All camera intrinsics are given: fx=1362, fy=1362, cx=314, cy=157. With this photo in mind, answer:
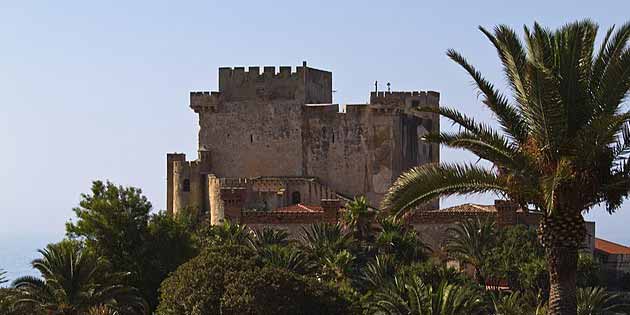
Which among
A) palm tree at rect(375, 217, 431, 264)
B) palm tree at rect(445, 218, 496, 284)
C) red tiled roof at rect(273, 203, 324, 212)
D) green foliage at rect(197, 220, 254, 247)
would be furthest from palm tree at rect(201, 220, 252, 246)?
palm tree at rect(445, 218, 496, 284)

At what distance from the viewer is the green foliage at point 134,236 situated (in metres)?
47.6

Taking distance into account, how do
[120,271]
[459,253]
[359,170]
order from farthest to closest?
1. [359,170]
2. [459,253]
3. [120,271]

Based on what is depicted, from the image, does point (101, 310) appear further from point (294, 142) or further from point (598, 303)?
point (294, 142)

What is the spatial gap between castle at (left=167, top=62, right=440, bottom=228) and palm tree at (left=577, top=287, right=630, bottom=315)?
21070 mm

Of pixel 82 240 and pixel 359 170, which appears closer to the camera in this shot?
pixel 82 240

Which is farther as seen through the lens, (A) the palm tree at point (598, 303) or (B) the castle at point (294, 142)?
(B) the castle at point (294, 142)

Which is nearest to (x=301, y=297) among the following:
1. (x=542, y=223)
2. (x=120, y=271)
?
(x=120, y=271)

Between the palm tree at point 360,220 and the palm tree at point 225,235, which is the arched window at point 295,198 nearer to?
the palm tree at point 360,220

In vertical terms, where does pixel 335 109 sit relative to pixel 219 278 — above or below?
above

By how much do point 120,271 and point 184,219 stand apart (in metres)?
15.2

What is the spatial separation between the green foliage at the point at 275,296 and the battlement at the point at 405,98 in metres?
33.2

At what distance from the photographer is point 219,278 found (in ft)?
120

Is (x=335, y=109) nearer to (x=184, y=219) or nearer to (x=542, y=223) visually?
(x=184, y=219)

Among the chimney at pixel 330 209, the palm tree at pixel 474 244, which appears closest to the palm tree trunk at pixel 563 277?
the palm tree at pixel 474 244
